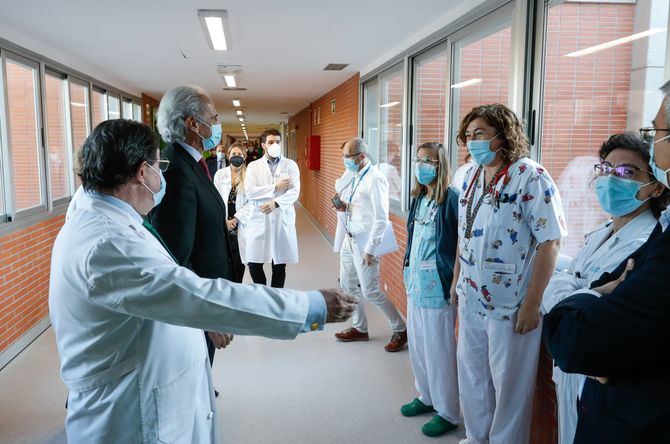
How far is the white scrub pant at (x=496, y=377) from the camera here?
231 cm

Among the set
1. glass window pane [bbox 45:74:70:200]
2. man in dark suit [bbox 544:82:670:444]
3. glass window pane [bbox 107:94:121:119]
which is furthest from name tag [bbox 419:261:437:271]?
glass window pane [bbox 107:94:121:119]

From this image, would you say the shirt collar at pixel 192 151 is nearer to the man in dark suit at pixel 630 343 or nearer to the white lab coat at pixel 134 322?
the white lab coat at pixel 134 322

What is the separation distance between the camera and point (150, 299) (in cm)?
113

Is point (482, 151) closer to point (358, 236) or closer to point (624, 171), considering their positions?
point (624, 171)

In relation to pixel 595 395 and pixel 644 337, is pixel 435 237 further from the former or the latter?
pixel 644 337

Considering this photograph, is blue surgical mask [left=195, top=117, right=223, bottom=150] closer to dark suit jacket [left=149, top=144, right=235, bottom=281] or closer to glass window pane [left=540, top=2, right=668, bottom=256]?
dark suit jacket [left=149, top=144, right=235, bottom=281]

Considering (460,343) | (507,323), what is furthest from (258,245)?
(507,323)

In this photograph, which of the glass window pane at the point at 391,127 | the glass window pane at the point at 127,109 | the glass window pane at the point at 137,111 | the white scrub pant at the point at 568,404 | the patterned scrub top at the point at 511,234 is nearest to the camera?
the white scrub pant at the point at 568,404

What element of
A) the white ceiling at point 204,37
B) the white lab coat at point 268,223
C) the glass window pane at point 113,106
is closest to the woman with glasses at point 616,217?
the white ceiling at point 204,37

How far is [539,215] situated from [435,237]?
77 cm

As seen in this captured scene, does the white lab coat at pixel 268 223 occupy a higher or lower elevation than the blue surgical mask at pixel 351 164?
lower

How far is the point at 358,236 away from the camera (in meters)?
4.03

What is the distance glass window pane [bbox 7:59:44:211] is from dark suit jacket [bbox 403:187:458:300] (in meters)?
3.60

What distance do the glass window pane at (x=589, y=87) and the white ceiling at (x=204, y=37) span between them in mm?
890
